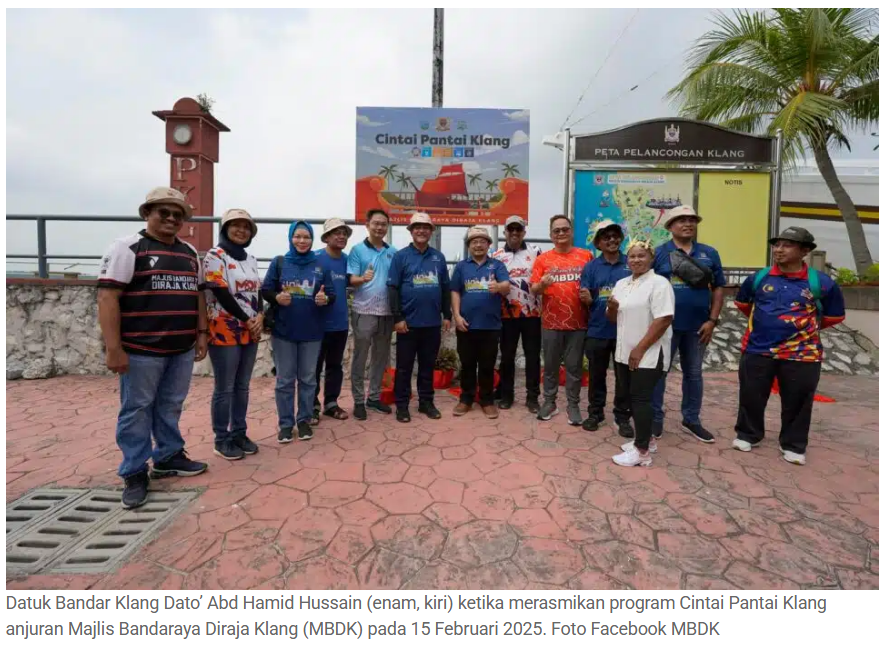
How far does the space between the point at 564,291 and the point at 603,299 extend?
33cm

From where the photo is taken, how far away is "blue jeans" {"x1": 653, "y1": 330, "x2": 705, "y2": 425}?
3568 millimetres

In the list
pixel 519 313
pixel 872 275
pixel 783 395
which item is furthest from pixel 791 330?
pixel 872 275

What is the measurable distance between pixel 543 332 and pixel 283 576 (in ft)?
9.05

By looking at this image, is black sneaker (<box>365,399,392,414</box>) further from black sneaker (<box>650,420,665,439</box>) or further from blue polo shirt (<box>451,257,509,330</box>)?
black sneaker (<box>650,420,665,439</box>)

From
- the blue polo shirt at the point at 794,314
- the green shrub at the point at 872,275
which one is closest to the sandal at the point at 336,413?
the blue polo shirt at the point at 794,314

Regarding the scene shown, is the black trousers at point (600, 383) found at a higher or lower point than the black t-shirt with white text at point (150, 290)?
lower

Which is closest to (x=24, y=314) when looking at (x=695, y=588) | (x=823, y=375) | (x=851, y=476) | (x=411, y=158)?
(x=411, y=158)

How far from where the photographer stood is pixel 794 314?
127 inches

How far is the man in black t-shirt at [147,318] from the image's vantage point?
2.51m

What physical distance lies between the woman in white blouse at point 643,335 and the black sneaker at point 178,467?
292 cm

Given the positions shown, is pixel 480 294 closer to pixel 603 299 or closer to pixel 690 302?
pixel 603 299

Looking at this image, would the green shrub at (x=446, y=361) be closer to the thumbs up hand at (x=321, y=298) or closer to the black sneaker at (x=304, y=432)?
the black sneaker at (x=304, y=432)

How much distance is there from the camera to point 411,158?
5.87 meters

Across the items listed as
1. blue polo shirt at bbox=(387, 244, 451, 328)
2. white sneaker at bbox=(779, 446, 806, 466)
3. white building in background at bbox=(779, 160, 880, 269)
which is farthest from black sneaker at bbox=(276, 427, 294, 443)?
white building in background at bbox=(779, 160, 880, 269)
